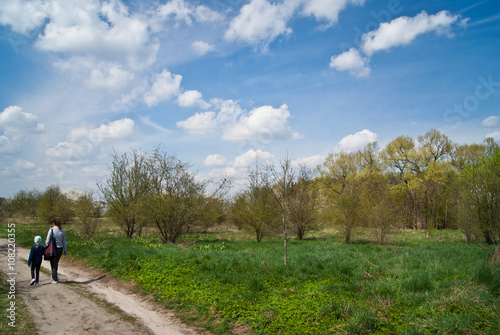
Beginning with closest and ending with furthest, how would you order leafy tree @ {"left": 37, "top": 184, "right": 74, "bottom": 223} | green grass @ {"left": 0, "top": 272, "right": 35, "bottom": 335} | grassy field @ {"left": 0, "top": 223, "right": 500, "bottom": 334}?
grassy field @ {"left": 0, "top": 223, "right": 500, "bottom": 334} < green grass @ {"left": 0, "top": 272, "right": 35, "bottom": 335} < leafy tree @ {"left": 37, "top": 184, "right": 74, "bottom": 223}

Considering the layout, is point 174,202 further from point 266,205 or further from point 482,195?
point 482,195

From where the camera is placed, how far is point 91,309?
19.9 ft

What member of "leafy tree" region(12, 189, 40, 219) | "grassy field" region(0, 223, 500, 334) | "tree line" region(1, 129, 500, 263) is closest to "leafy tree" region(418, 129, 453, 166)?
"tree line" region(1, 129, 500, 263)

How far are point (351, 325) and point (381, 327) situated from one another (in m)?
0.52

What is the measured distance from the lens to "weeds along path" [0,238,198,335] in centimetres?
520

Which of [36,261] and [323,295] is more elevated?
[36,261]

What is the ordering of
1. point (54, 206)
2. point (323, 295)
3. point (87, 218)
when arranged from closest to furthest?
point (323, 295), point (87, 218), point (54, 206)

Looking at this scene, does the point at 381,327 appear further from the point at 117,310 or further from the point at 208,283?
the point at 117,310

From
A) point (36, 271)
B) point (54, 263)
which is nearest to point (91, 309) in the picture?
point (36, 271)

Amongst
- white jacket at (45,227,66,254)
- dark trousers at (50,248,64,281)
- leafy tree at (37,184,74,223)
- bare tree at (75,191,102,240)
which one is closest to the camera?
dark trousers at (50,248,64,281)

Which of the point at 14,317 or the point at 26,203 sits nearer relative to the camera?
the point at 14,317

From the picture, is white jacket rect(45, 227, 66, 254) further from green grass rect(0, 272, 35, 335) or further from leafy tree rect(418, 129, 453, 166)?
leafy tree rect(418, 129, 453, 166)

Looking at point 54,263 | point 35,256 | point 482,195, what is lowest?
point 54,263

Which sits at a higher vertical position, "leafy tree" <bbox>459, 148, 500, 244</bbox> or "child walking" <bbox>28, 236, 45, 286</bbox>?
"leafy tree" <bbox>459, 148, 500, 244</bbox>
